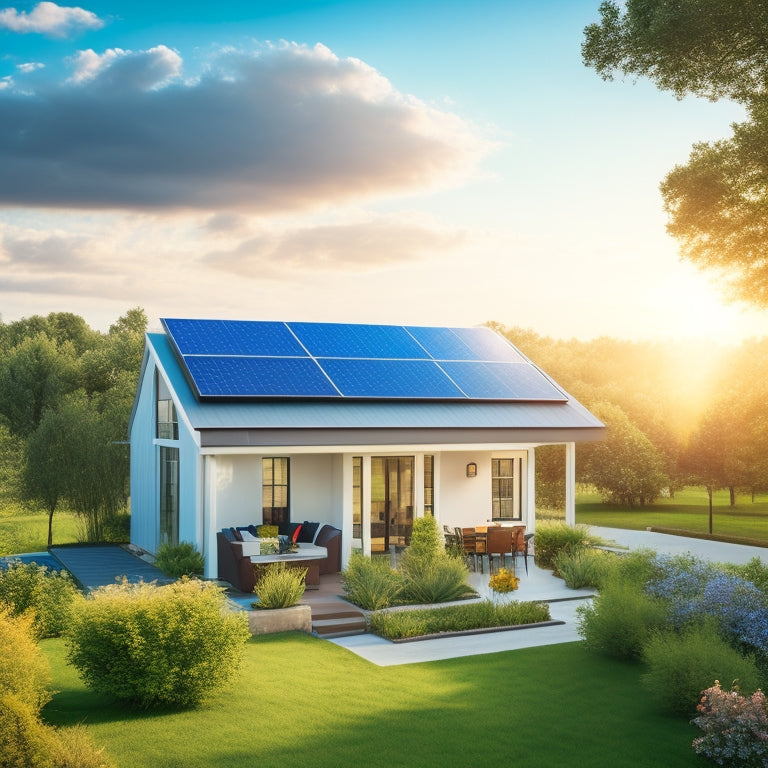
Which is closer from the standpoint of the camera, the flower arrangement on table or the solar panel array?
the flower arrangement on table

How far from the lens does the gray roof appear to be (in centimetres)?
1577

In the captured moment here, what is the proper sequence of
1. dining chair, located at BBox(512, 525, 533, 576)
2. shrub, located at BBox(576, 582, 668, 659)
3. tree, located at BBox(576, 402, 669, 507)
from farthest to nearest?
1. tree, located at BBox(576, 402, 669, 507)
2. dining chair, located at BBox(512, 525, 533, 576)
3. shrub, located at BBox(576, 582, 668, 659)

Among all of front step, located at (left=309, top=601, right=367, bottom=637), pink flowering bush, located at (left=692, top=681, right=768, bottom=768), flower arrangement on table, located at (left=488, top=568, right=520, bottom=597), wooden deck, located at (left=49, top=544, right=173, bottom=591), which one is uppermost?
pink flowering bush, located at (left=692, top=681, right=768, bottom=768)

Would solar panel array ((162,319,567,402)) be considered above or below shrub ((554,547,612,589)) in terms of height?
above

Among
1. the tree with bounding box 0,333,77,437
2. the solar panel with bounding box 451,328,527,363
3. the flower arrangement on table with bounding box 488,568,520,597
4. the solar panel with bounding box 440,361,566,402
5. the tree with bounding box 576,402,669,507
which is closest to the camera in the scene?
the flower arrangement on table with bounding box 488,568,520,597

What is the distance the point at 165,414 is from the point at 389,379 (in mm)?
4972

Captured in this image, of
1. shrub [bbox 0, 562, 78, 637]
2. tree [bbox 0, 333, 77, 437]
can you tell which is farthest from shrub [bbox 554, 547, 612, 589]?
tree [bbox 0, 333, 77, 437]

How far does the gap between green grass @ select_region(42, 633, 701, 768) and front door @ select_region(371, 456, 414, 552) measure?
6884 mm

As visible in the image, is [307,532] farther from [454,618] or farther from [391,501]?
[454,618]

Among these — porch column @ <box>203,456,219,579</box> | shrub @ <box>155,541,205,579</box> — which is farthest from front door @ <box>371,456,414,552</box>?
shrub @ <box>155,541,205,579</box>

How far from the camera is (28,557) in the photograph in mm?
19891

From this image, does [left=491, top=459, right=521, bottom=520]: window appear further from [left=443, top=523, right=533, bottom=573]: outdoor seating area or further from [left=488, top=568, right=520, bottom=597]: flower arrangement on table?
[left=488, top=568, right=520, bottom=597]: flower arrangement on table

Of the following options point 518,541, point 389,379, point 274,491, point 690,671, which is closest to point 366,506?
point 274,491

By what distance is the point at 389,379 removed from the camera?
1888cm
